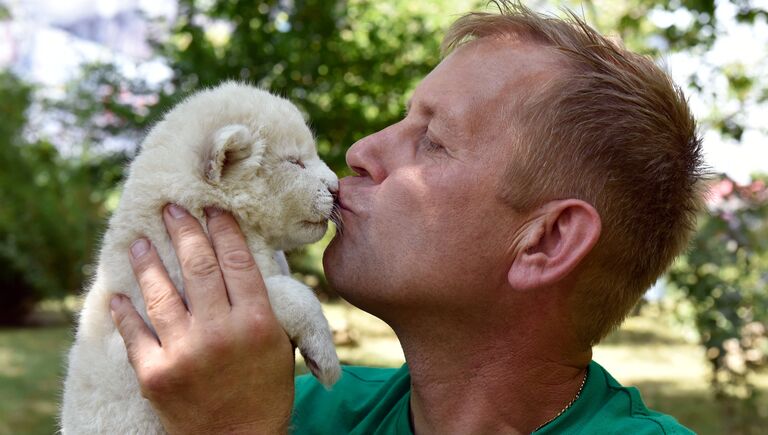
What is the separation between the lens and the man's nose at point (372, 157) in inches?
88.7

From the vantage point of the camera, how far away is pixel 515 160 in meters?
2.13

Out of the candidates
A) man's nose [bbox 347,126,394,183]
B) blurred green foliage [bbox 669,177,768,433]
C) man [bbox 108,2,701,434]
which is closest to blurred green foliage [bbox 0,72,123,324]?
blurred green foliage [bbox 669,177,768,433]

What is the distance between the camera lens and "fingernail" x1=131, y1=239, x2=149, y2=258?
2.14 metres

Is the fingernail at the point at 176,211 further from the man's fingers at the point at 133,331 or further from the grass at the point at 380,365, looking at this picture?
the grass at the point at 380,365

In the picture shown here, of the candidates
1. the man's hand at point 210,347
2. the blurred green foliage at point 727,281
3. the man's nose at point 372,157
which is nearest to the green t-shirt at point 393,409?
the man's hand at point 210,347

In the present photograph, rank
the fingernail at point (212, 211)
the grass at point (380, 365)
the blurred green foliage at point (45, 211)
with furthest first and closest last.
→ the blurred green foliage at point (45, 211), the grass at point (380, 365), the fingernail at point (212, 211)

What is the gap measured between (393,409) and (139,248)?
91 centimetres

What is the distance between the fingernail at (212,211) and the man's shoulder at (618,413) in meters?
1.16

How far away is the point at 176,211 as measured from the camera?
2.19 meters

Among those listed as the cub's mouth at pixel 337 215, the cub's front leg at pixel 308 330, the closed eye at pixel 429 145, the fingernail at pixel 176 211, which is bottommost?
the cub's front leg at pixel 308 330

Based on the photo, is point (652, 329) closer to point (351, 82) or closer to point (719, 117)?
point (719, 117)

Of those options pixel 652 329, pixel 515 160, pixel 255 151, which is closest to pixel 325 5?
pixel 255 151

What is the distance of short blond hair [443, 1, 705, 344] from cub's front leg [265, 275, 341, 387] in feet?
2.04

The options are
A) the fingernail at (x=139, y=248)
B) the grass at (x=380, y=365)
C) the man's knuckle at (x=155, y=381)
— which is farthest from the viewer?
the grass at (x=380, y=365)
